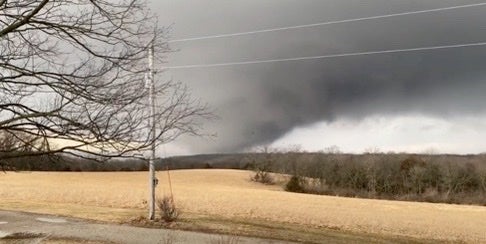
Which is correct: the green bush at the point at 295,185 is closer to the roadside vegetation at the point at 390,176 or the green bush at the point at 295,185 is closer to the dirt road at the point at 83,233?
the roadside vegetation at the point at 390,176

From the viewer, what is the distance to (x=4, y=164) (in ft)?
27.4

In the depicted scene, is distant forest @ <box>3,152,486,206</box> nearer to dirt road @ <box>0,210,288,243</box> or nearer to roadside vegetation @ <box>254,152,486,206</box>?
roadside vegetation @ <box>254,152,486,206</box>

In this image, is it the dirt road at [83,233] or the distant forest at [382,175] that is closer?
the dirt road at [83,233]

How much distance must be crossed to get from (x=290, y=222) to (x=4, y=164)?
25443 mm

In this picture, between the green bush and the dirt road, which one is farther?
the green bush

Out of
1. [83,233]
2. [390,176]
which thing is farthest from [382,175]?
[83,233]

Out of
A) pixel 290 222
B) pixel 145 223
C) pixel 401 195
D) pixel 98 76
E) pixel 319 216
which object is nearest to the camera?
pixel 98 76

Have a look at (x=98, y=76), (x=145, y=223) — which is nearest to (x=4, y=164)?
(x=98, y=76)

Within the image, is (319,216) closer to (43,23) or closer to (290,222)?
(290,222)

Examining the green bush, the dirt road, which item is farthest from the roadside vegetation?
the dirt road

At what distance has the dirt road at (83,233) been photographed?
62.4 feet

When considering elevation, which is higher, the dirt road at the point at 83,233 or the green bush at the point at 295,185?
the green bush at the point at 295,185

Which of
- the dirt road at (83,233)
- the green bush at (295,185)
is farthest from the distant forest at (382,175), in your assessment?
the dirt road at (83,233)

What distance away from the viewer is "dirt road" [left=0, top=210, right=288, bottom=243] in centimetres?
1902
